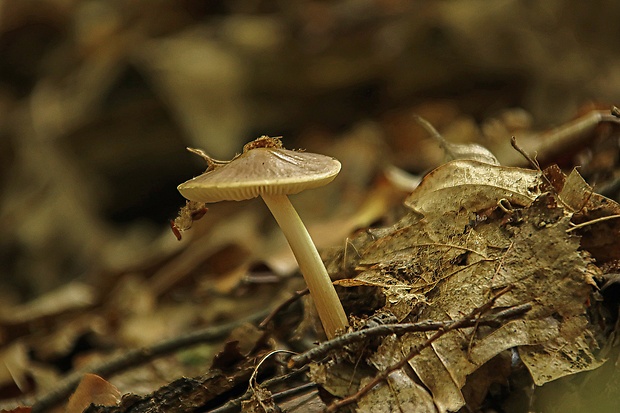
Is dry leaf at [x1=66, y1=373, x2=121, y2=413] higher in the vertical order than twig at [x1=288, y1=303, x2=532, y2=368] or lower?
higher

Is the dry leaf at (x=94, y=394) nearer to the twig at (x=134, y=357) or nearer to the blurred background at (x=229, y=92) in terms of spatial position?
the twig at (x=134, y=357)

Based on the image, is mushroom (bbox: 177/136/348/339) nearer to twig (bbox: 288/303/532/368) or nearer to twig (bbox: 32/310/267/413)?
twig (bbox: 288/303/532/368)

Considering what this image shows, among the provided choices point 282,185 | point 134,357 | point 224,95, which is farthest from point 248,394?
point 224,95

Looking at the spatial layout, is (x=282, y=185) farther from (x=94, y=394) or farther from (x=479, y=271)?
(x=94, y=394)

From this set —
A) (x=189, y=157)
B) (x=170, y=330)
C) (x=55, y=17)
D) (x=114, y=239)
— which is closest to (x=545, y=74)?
(x=189, y=157)

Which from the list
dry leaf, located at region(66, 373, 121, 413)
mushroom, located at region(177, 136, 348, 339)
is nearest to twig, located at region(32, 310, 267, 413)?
dry leaf, located at region(66, 373, 121, 413)

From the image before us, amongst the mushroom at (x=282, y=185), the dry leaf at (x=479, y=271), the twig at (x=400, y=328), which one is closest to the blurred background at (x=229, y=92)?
the dry leaf at (x=479, y=271)
